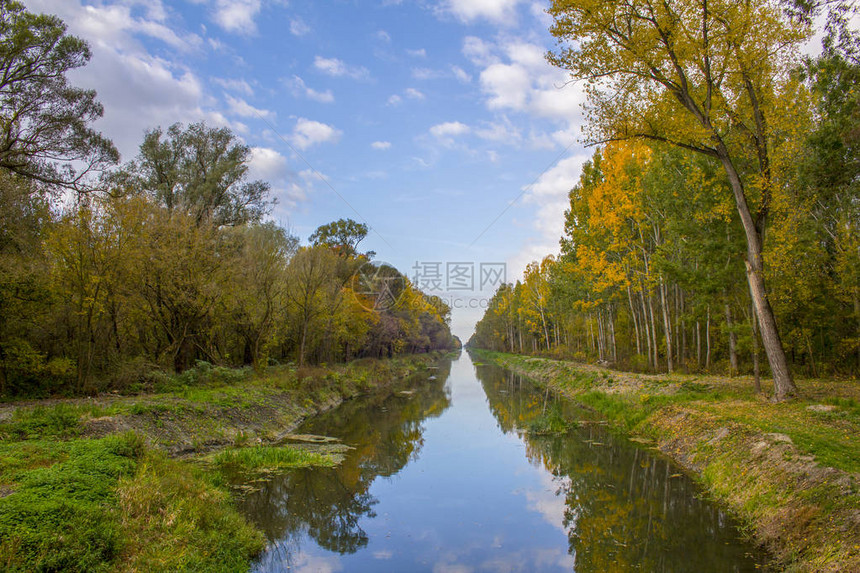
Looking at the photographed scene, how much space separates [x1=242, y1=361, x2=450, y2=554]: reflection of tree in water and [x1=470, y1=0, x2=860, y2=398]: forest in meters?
10.6

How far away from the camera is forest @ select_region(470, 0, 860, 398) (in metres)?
12.0

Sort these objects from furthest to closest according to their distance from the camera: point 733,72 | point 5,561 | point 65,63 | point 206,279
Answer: point 206,279 → point 65,63 → point 733,72 → point 5,561

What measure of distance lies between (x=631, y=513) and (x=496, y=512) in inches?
92.9

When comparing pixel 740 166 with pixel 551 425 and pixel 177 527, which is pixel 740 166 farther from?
pixel 177 527

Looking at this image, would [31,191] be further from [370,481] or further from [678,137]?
[678,137]

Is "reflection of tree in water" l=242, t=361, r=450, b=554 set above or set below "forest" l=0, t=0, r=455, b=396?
below

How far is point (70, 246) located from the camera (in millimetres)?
13141

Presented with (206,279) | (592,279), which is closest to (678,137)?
(592,279)

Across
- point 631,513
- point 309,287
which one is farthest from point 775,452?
point 309,287

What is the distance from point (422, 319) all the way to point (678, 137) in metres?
49.7

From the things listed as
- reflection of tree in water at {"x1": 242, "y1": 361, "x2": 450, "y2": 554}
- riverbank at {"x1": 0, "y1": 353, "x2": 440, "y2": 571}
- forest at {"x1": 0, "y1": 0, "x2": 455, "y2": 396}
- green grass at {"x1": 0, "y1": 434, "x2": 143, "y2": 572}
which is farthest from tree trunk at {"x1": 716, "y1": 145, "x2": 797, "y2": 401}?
forest at {"x1": 0, "y1": 0, "x2": 455, "y2": 396}

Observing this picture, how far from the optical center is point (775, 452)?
775 cm

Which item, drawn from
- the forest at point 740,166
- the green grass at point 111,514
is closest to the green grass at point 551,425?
the forest at point 740,166

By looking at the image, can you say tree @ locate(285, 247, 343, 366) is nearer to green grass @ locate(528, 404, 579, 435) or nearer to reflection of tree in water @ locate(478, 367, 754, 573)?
green grass @ locate(528, 404, 579, 435)
